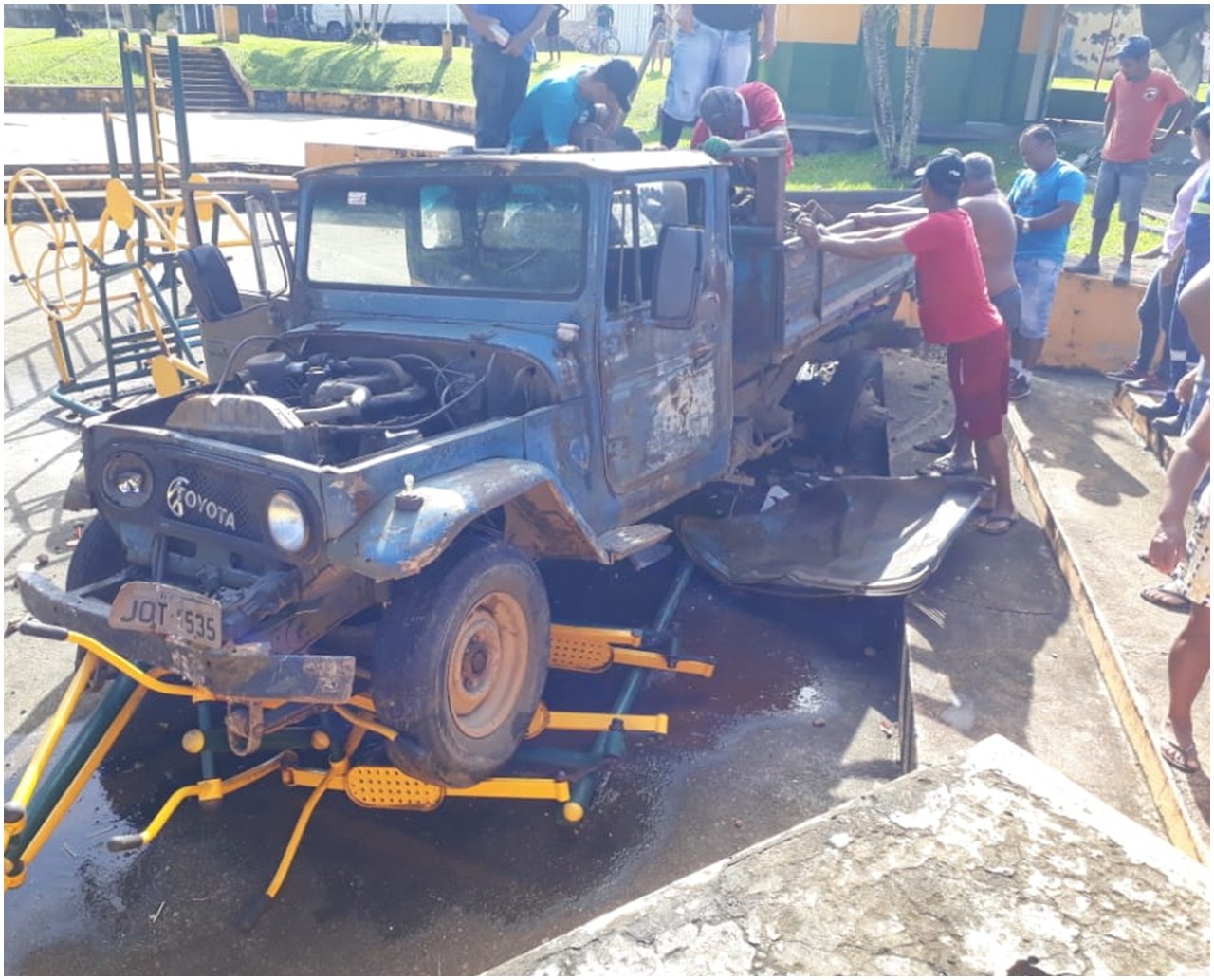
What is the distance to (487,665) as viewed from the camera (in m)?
3.62

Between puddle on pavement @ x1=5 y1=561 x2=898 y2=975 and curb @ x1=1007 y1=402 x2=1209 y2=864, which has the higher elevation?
curb @ x1=1007 y1=402 x2=1209 y2=864

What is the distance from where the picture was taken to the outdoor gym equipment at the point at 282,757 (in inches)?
123

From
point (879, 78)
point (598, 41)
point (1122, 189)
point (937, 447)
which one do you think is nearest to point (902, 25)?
point (879, 78)

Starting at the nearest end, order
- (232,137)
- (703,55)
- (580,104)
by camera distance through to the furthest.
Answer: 1. (580,104)
2. (703,55)
3. (232,137)

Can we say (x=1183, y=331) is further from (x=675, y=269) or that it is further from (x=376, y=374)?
(x=376, y=374)

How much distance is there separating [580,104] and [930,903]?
5.16 metres

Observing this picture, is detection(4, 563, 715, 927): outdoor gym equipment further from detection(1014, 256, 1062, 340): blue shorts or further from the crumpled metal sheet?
detection(1014, 256, 1062, 340): blue shorts

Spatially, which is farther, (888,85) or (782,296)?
(888,85)

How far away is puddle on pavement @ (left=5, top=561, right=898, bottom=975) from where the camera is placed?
3.07 meters

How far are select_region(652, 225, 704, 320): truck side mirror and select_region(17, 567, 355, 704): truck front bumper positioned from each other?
192 cm

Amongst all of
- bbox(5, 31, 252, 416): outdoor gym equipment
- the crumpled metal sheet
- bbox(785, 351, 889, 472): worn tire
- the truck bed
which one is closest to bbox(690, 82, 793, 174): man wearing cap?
the truck bed

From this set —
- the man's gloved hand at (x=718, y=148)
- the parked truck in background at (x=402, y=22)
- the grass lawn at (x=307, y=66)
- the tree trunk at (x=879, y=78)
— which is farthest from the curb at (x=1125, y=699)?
the parked truck in background at (x=402, y=22)

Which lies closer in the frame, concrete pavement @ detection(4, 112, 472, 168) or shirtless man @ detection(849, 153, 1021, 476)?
shirtless man @ detection(849, 153, 1021, 476)

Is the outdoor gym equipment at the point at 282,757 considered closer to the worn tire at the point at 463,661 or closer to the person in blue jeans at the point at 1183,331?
the worn tire at the point at 463,661
